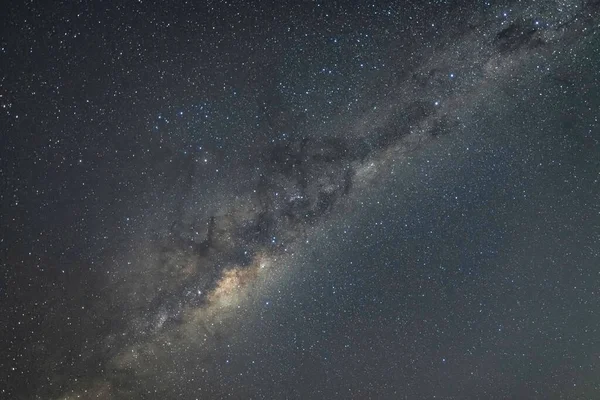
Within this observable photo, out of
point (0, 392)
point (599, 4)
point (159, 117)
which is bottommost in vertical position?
point (599, 4)

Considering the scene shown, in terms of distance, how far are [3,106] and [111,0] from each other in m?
1.98

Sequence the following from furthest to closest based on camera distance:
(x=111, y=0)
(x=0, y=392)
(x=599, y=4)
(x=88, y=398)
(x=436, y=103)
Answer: (x=88, y=398) → (x=0, y=392) → (x=436, y=103) → (x=599, y=4) → (x=111, y=0)

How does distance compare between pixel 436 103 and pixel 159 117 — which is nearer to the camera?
pixel 159 117

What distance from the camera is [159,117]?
5402 mm

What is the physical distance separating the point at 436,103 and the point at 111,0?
16.2 feet

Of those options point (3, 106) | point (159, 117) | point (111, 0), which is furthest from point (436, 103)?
point (3, 106)

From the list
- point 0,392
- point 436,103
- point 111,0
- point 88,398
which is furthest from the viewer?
point 88,398

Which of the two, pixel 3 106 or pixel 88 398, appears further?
pixel 88 398

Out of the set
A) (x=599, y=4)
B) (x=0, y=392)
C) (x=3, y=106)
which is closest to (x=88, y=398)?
(x=0, y=392)

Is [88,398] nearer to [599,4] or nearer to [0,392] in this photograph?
[0,392]

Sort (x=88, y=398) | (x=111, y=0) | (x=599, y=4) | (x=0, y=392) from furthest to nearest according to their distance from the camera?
(x=88, y=398), (x=0, y=392), (x=599, y=4), (x=111, y=0)

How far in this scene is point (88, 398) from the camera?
7.69 m

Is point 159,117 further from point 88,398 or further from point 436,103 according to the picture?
point 88,398

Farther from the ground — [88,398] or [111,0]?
[111,0]
